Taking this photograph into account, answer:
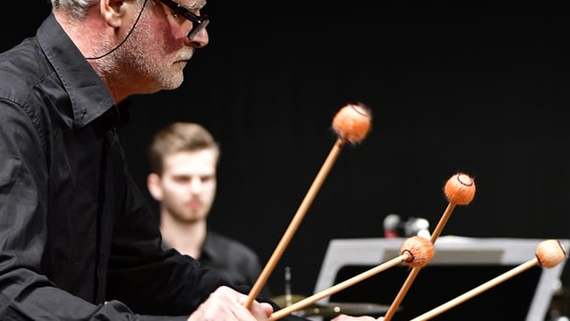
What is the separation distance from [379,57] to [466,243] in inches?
70.9

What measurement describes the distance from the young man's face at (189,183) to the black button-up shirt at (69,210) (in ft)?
6.96

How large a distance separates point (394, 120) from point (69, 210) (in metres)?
3.11

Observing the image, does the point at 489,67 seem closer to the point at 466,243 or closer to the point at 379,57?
the point at 379,57

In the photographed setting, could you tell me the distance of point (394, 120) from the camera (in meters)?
4.60

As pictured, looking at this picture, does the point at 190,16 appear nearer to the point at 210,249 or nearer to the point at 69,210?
the point at 69,210

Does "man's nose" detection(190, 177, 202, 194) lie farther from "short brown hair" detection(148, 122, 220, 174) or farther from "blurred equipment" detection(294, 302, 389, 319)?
"blurred equipment" detection(294, 302, 389, 319)

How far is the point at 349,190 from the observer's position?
4613 millimetres

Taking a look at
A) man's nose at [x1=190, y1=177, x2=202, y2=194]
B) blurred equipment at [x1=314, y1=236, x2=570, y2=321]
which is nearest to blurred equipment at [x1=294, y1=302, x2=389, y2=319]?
blurred equipment at [x1=314, y1=236, x2=570, y2=321]

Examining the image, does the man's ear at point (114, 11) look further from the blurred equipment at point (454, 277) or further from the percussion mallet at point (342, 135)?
the blurred equipment at point (454, 277)

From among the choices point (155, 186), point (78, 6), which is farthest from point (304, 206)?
point (155, 186)

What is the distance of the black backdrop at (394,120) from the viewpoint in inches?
179

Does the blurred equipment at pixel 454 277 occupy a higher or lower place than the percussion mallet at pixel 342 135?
higher

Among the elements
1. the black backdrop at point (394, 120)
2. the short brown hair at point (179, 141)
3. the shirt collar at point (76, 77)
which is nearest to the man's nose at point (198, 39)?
the shirt collar at point (76, 77)

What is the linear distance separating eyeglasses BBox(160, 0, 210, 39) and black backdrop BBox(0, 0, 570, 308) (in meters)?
2.86
